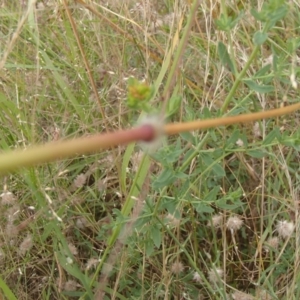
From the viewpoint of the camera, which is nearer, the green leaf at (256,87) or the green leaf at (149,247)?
the green leaf at (256,87)

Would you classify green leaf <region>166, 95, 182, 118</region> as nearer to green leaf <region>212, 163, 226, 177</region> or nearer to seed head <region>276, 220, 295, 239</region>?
green leaf <region>212, 163, 226, 177</region>

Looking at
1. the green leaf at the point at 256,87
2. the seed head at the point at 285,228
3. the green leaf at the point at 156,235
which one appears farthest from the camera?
the seed head at the point at 285,228

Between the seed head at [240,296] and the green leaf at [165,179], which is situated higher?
the green leaf at [165,179]

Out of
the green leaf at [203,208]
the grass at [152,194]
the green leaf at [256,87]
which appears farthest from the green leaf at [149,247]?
the green leaf at [256,87]

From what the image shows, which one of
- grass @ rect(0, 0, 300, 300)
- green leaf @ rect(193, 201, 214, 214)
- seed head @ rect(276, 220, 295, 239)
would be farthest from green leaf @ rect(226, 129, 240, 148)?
seed head @ rect(276, 220, 295, 239)

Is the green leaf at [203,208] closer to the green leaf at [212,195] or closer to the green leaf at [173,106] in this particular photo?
the green leaf at [212,195]

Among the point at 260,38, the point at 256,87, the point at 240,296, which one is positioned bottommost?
the point at 240,296

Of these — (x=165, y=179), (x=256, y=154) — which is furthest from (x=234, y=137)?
→ (x=165, y=179)

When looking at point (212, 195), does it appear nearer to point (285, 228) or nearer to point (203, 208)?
point (203, 208)
